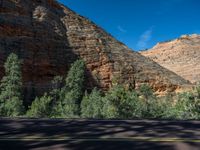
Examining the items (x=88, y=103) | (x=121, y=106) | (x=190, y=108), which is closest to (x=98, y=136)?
(x=190, y=108)

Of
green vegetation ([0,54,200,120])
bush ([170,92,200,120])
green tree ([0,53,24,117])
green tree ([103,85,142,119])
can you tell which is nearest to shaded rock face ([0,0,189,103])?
green vegetation ([0,54,200,120])

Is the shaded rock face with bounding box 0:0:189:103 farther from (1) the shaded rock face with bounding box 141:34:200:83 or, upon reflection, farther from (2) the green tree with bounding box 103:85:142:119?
(2) the green tree with bounding box 103:85:142:119

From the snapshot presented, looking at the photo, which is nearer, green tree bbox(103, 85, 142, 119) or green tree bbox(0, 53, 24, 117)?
green tree bbox(103, 85, 142, 119)

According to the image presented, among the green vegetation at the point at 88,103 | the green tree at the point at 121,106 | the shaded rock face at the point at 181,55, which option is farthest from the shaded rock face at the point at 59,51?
the green tree at the point at 121,106

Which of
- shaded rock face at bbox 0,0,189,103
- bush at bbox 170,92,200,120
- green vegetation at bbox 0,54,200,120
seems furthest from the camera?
shaded rock face at bbox 0,0,189,103

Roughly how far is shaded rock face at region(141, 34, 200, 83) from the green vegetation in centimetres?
2404

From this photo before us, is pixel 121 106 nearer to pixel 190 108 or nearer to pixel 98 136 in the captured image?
pixel 190 108

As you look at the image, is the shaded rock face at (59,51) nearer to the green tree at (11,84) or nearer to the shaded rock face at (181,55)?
the green tree at (11,84)

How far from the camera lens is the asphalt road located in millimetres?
2375

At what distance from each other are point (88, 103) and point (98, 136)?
2301cm

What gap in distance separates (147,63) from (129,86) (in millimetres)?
6129

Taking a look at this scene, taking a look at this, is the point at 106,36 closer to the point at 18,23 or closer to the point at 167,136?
the point at 18,23

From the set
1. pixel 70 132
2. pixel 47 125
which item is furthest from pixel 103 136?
pixel 47 125

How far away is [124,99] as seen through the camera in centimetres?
1802
